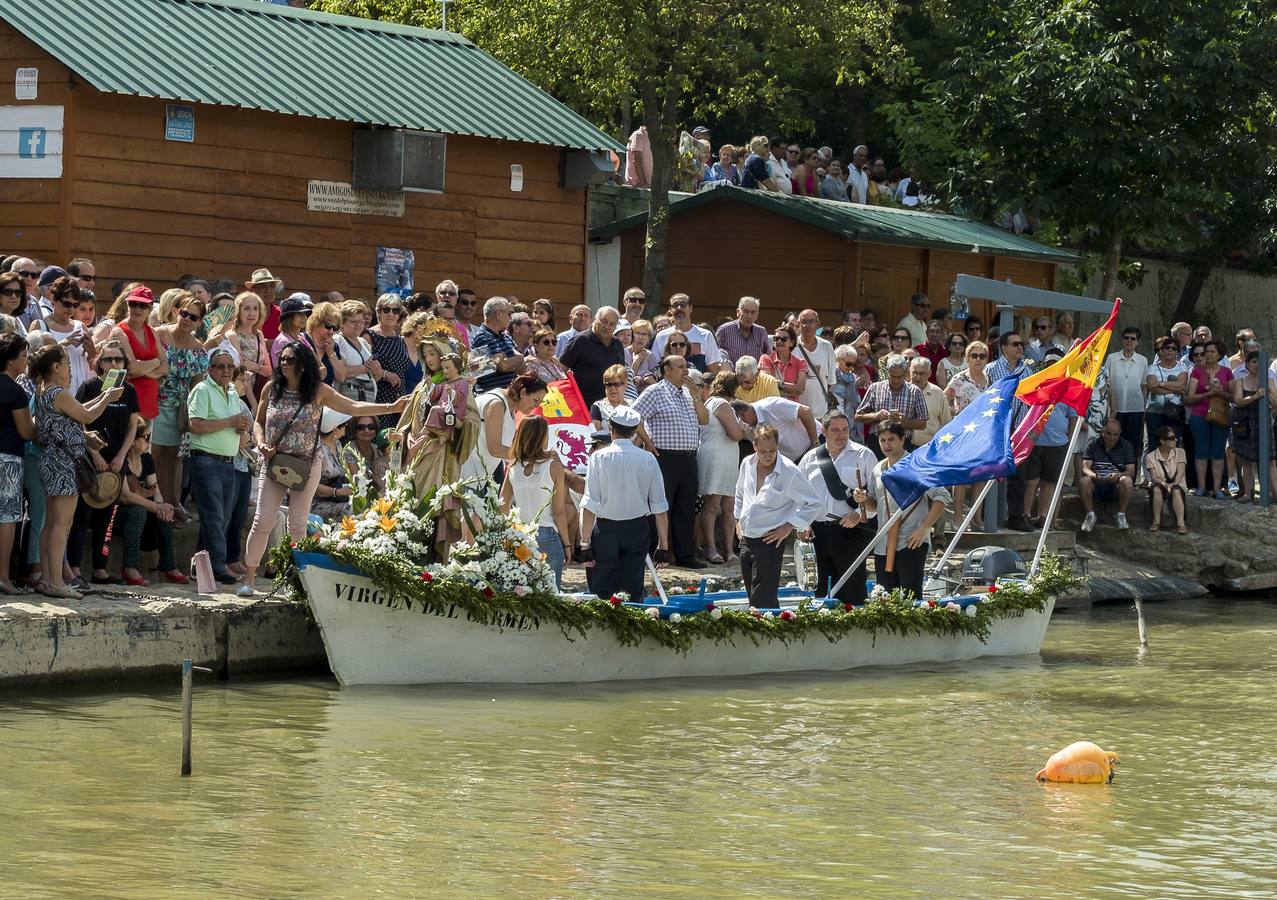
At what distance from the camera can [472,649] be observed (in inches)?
564

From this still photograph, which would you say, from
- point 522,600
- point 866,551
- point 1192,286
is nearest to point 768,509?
point 866,551

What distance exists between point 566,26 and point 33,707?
15063 mm

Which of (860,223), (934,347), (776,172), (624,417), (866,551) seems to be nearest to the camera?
(624,417)

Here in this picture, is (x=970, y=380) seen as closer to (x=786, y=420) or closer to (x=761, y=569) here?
(x=786, y=420)

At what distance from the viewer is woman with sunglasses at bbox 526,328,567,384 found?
54.8 feet

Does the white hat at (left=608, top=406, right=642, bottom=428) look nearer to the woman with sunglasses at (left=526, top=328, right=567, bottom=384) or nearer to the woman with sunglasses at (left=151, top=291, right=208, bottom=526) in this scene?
the woman with sunglasses at (left=526, top=328, right=567, bottom=384)

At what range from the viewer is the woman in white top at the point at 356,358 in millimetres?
16297

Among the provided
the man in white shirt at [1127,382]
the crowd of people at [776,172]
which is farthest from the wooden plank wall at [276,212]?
the man in white shirt at [1127,382]

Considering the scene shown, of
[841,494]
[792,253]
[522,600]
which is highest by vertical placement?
[792,253]

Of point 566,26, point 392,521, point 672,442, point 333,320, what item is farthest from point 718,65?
point 392,521

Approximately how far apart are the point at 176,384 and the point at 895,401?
7.45m

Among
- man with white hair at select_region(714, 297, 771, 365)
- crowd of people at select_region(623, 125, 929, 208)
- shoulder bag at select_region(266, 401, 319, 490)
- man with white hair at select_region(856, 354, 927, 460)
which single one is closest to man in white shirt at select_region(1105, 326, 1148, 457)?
man with white hair at select_region(856, 354, 927, 460)

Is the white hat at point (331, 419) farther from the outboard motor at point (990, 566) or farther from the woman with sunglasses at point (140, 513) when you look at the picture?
the outboard motor at point (990, 566)

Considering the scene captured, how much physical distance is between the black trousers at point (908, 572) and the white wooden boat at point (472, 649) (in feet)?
3.46
